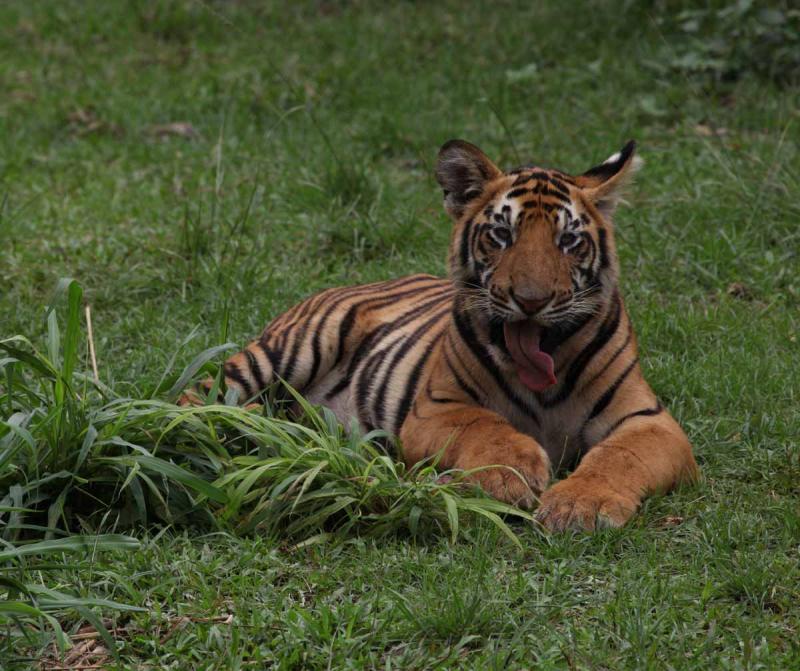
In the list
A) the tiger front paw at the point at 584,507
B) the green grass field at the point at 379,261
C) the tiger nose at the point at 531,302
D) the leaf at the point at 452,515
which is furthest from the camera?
the tiger nose at the point at 531,302

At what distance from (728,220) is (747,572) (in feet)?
11.1

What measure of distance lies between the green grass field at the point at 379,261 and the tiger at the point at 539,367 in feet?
0.51

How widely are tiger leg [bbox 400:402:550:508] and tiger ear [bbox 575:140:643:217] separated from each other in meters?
0.80

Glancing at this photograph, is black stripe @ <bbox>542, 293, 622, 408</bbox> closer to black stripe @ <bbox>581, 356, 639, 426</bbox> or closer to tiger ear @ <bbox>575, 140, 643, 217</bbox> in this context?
black stripe @ <bbox>581, 356, 639, 426</bbox>

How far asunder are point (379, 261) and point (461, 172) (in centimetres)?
204

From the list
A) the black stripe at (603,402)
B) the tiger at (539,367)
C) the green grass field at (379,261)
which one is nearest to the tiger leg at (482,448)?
the tiger at (539,367)

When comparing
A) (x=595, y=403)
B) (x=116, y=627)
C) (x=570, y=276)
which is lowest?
(x=116, y=627)

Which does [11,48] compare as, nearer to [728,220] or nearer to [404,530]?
[728,220]

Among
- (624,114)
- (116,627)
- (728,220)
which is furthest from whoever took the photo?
(624,114)

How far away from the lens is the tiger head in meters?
3.88

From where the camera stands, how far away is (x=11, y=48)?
10.1 meters

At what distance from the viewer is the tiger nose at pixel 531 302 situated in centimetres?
382

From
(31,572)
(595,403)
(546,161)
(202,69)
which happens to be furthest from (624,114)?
(31,572)

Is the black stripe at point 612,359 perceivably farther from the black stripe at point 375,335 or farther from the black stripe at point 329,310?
the black stripe at point 329,310
